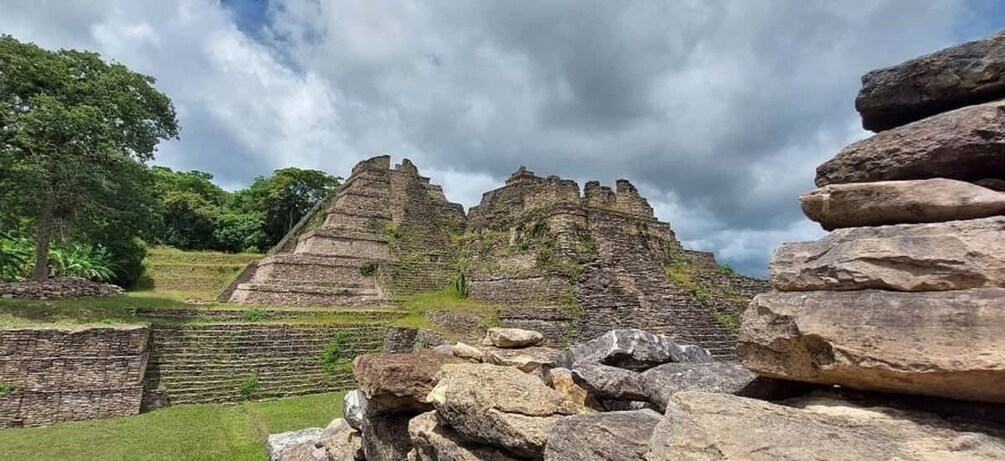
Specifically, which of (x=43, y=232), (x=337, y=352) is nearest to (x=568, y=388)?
(x=337, y=352)

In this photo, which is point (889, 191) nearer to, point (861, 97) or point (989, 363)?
point (861, 97)

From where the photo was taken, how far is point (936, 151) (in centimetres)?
273

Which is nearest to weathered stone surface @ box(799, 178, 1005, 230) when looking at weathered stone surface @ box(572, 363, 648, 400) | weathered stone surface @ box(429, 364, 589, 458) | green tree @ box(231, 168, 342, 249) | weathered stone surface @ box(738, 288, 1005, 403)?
weathered stone surface @ box(738, 288, 1005, 403)

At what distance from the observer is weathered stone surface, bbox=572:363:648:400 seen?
4.15 m

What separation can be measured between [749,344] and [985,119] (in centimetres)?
160

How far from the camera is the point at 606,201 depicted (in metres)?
24.3

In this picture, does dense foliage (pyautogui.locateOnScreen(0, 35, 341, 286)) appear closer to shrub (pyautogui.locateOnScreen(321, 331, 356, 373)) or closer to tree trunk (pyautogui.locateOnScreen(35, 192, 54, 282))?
tree trunk (pyautogui.locateOnScreen(35, 192, 54, 282))

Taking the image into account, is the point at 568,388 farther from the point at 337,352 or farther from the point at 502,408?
the point at 337,352

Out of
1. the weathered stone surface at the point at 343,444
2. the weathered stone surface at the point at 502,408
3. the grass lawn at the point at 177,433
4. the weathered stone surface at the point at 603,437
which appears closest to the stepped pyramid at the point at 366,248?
the grass lawn at the point at 177,433

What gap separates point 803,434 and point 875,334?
1.90ft

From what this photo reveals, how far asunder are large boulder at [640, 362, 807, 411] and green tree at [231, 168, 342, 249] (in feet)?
151

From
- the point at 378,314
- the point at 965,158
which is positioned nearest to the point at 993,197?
the point at 965,158

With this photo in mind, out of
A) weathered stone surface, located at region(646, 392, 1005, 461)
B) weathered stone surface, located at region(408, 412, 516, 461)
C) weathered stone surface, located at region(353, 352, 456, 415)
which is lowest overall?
weathered stone surface, located at region(408, 412, 516, 461)

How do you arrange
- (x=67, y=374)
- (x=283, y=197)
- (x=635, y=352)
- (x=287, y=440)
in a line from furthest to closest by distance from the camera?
(x=283, y=197) → (x=67, y=374) → (x=287, y=440) → (x=635, y=352)
